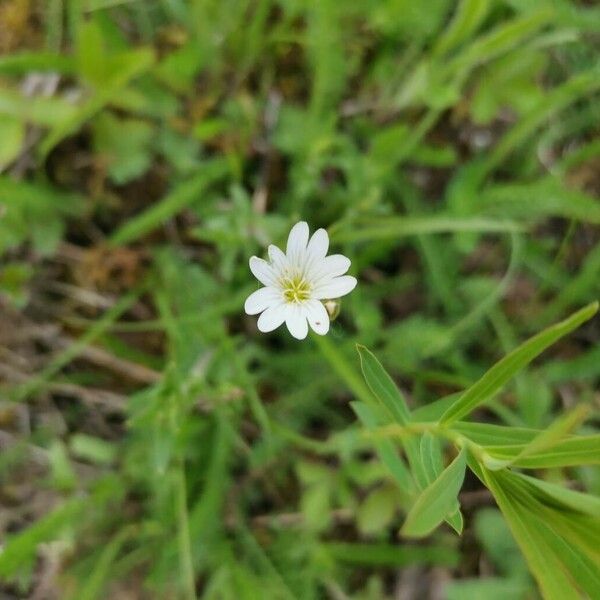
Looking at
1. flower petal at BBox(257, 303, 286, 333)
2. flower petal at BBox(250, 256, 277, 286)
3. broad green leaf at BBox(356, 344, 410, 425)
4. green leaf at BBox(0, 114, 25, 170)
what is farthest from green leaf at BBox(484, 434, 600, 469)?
green leaf at BBox(0, 114, 25, 170)

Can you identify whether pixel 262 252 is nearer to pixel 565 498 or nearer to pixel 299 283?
pixel 299 283

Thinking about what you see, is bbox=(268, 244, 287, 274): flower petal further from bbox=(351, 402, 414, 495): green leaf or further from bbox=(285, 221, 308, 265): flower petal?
bbox=(351, 402, 414, 495): green leaf

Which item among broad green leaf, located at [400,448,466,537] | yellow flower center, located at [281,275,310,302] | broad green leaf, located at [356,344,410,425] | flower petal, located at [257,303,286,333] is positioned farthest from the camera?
yellow flower center, located at [281,275,310,302]

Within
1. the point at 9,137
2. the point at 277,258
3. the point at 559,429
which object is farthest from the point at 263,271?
the point at 9,137

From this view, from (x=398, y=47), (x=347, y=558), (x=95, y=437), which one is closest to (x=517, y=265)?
(x=398, y=47)

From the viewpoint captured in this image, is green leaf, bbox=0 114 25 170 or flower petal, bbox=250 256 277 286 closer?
flower petal, bbox=250 256 277 286

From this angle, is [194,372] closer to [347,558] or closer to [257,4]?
[347,558]
